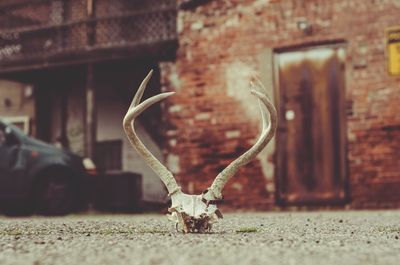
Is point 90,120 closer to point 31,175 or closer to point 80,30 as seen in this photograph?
point 80,30

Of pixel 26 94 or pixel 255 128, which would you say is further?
pixel 26 94

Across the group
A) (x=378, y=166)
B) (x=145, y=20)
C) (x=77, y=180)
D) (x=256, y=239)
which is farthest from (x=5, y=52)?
(x=256, y=239)

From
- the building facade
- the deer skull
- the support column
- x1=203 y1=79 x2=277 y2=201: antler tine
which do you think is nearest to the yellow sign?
the building facade

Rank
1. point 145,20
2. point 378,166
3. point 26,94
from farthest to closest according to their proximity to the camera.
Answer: point 26,94 < point 145,20 < point 378,166

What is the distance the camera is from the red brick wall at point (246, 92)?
11.1m

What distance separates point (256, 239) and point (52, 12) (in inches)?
493

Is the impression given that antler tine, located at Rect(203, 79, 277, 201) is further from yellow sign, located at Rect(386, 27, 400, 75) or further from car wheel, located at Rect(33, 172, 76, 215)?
yellow sign, located at Rect(386, 27, 400, 75)

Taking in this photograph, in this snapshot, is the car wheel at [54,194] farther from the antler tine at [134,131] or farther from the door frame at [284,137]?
the antler tine at [134,131]

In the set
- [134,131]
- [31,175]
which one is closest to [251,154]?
[134,131]

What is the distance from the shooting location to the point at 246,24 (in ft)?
39.7

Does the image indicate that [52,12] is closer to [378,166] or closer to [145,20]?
[145,20]

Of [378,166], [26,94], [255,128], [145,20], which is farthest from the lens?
[26,94]

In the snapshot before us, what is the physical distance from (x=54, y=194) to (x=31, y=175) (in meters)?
0.45

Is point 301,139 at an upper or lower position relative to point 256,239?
upper
